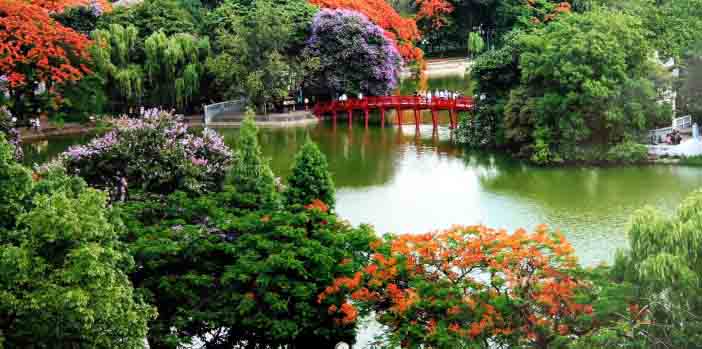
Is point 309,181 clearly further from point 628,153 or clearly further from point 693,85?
point 693,85

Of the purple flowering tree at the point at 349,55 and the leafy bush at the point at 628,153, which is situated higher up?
the purple flowering tree at the point at 349,55

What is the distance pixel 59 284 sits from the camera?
14805 millimetres

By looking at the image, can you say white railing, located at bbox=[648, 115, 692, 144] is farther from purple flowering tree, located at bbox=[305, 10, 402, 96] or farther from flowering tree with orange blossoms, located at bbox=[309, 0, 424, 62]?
flowering tree with orange blossoms, located at bbox=[309, 0, 424, 62]

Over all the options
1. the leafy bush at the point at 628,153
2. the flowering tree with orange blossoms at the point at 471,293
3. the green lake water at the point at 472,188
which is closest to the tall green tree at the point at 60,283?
the flowering tree with orange blossoms at the point at 471,293

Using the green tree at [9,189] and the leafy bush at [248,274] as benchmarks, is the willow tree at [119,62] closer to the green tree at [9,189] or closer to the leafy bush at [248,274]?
the leafy bush at [248,274]

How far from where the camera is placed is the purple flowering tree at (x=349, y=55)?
50.2m

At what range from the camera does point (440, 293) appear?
1739 cm

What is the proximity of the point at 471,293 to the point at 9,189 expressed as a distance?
749 cm

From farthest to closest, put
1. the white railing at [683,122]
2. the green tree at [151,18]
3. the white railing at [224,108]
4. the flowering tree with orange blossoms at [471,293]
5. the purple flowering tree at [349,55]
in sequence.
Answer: the green tree at [151,18]
the white railing at [224,108]
the purple flowering tree at [349,55]
the white railing at [683,122]
the flowering tree with orange blossoms at [471,293]

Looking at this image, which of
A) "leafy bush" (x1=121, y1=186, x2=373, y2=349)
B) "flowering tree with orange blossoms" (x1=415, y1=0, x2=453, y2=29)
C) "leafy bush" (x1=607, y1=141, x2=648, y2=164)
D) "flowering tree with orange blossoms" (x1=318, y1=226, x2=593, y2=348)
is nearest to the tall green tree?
"leafy bush" (x1=121, y1=186, x2=373, y2=349)

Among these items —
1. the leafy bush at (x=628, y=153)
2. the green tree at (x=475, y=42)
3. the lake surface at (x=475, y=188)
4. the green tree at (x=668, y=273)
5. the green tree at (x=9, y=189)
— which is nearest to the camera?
the green tree at (x=668, y=273)

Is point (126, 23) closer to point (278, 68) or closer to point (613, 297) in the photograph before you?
point (278, 68)

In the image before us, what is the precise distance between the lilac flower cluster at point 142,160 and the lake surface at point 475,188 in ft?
23.6

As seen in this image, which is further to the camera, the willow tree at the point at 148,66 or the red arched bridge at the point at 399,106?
the willow tree at the point at 148,66
